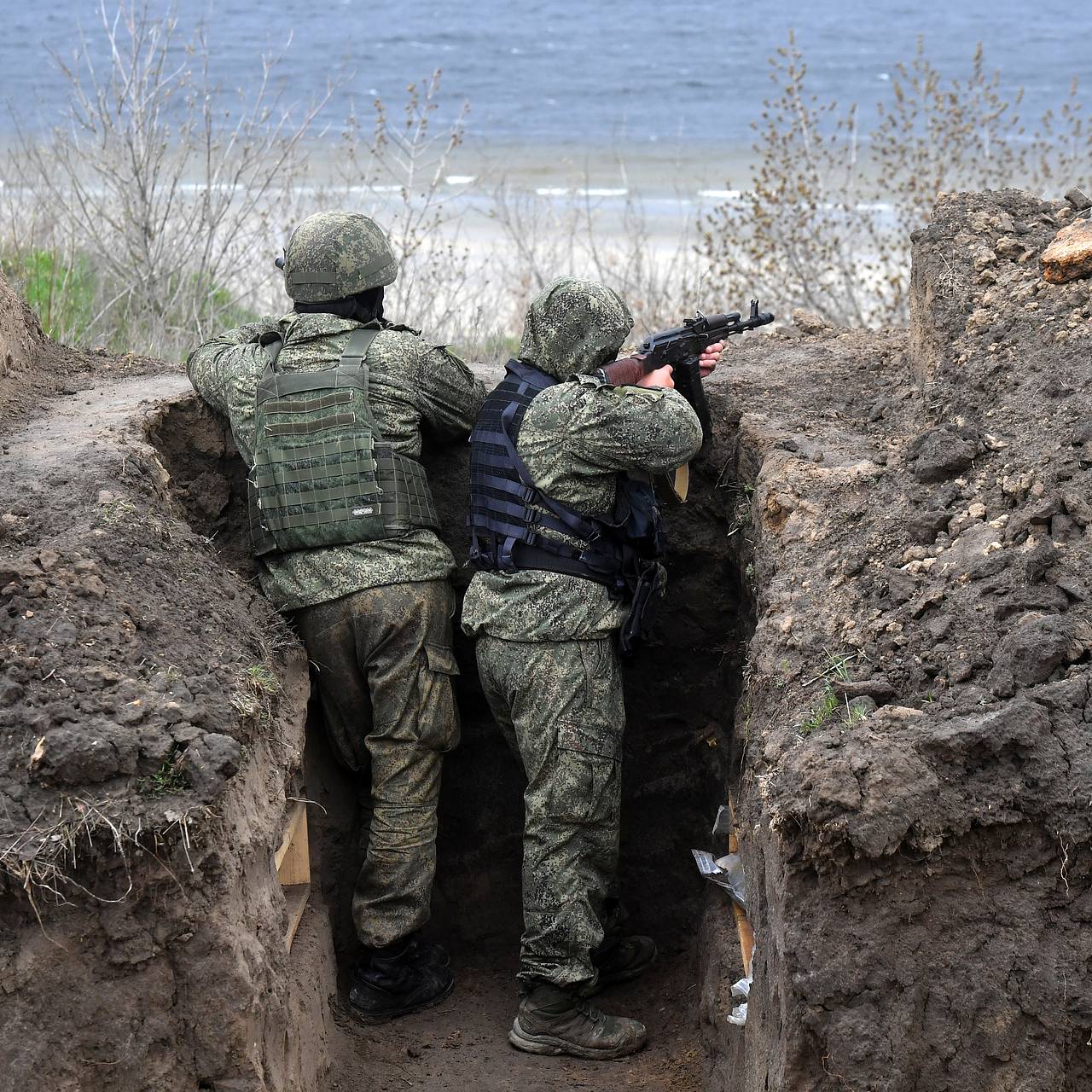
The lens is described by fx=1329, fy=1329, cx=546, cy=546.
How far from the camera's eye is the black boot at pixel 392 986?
4859mm

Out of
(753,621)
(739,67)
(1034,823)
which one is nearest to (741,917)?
(753,621)

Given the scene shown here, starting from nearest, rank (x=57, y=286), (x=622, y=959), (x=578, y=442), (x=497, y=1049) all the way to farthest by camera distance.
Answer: (x=578, y=442), (x=497, y=1049), (x=622, y=959), (x=57, y=286)

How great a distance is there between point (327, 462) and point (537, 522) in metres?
0.73

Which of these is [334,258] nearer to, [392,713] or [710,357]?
[710,357]

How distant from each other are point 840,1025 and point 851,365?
122 inches

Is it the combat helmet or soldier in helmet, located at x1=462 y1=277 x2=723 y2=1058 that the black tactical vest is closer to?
soldier in helmet, located at x1=462 y1=277 x2=723 y2=1058

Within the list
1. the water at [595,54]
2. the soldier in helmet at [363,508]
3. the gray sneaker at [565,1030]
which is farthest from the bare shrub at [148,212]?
the water at [595,54]

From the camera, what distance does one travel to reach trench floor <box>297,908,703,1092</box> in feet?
14.7

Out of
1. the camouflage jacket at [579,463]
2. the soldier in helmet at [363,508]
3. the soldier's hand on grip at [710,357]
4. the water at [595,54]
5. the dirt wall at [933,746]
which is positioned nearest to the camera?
the dirt wall at [933,746]

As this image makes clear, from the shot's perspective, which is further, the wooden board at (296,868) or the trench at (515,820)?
the trench at (515,820)

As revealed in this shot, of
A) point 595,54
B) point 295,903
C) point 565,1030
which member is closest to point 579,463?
point 295,903

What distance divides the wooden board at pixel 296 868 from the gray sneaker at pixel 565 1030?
35.2 inches

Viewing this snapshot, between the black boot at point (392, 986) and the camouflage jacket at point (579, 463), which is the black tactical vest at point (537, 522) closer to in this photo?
the camouflage jacket at point (579, 463)

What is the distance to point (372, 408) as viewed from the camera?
446 cm
